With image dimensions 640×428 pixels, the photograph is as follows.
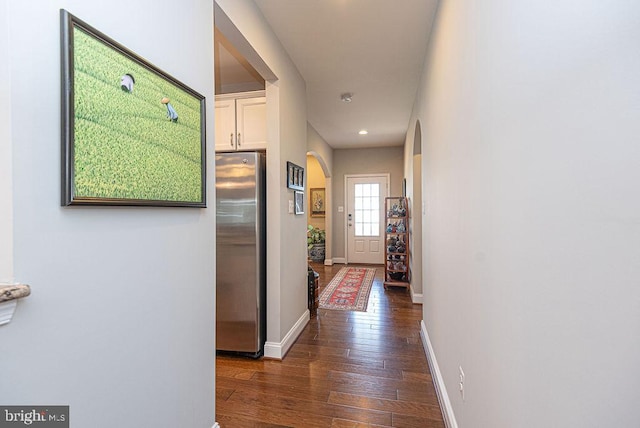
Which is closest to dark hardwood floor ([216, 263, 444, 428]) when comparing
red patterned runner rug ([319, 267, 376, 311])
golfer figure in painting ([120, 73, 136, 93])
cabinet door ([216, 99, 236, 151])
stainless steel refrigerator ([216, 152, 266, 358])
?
stainless steel refrigerator ([216, 152, 266, 358])

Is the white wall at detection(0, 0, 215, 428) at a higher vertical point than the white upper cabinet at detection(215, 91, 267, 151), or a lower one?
lower

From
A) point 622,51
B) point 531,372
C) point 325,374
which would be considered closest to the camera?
point 622,51

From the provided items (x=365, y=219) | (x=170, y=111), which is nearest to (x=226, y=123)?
(x=170, y=111)

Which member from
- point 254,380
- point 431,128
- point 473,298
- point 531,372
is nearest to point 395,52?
point 431,128

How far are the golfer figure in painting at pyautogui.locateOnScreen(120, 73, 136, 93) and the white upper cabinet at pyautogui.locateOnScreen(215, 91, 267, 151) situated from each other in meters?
1.71

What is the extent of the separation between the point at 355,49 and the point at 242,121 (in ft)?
4.10

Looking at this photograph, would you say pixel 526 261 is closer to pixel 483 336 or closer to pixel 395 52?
pixel 483 336

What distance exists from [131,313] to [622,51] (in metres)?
1.47

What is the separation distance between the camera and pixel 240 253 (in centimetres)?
257

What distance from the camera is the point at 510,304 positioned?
0.92 m

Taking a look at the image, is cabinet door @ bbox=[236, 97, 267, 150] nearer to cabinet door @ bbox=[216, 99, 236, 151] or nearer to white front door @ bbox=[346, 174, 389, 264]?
cabinet door @ bbox=[216, 99, 236, 151]

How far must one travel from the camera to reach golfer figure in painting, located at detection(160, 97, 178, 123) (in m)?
1.20

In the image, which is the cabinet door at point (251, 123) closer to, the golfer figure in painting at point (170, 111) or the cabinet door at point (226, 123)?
the cabinet door at point (226, 123)

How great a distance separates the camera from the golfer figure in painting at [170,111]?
1198 mm
